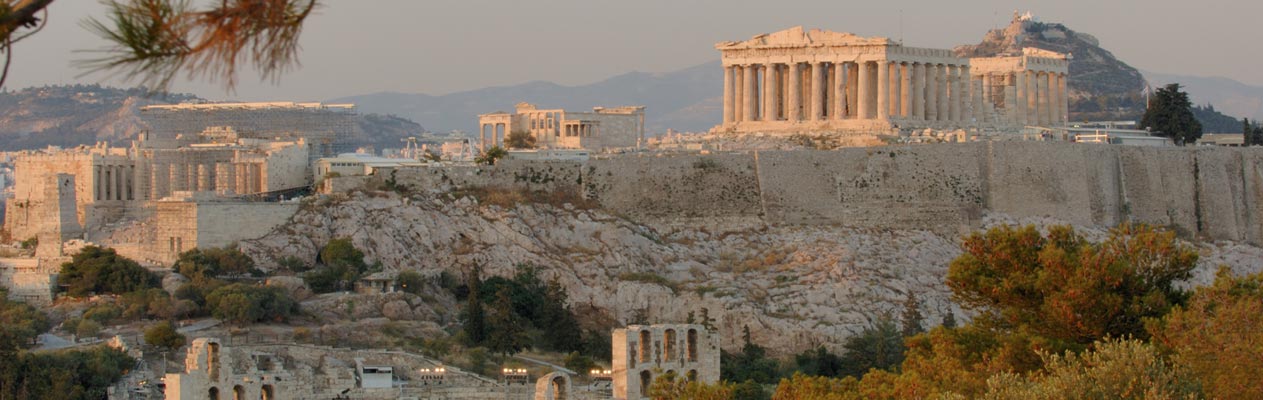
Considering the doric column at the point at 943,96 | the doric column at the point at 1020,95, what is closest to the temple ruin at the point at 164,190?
the doric column at the point at 943,96

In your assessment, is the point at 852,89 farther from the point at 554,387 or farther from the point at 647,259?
the point at 554,387


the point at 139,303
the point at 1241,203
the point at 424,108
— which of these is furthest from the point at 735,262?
the point at 424,108

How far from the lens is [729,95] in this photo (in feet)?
232

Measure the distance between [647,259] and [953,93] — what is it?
18.0m

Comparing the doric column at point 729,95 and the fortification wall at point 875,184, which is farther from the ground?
the doric column at point 729,95

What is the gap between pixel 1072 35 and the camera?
122 meters

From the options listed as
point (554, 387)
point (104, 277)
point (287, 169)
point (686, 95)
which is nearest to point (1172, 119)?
point (287, 169)

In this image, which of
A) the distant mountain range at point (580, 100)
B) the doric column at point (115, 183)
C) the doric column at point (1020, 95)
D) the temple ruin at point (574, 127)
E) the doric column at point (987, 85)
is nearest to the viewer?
the doric column at point (115, 183)

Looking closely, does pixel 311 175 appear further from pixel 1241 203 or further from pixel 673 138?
pixel 1241 203

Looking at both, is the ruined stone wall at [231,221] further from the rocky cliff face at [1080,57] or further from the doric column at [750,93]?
the rocky cliff face at [1080,57]

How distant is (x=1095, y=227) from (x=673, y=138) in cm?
1334

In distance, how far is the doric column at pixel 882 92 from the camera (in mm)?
66562

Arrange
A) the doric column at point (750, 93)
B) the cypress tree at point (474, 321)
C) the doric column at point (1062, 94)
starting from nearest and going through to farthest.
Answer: the cypress tree at point (474, 321), the doric column at point (750, 93), the doric column at point (1062, 94)

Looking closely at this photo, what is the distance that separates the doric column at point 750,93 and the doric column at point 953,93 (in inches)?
246
